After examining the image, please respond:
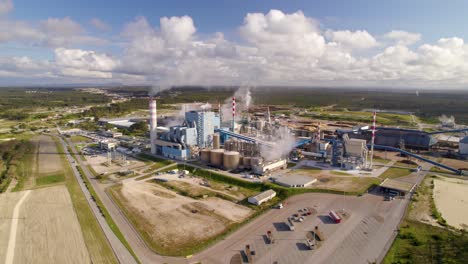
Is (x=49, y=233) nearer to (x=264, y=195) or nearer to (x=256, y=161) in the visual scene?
(x=264, y=195)

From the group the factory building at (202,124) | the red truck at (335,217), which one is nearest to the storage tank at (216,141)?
the factory building at (202,124)

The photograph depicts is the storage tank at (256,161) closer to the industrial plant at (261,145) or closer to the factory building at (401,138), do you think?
the industrial plant at (261,145)

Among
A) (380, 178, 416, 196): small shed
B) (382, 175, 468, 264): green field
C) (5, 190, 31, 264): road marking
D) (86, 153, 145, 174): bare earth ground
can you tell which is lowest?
(5, 190, 31, 264): road marking

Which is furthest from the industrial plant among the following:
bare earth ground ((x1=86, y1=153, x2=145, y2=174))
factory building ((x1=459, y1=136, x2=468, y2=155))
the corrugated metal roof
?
the corrugated metal roof

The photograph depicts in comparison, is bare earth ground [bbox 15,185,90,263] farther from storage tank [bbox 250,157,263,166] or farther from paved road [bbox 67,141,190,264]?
storage tank [bbox 250,157,263,166]

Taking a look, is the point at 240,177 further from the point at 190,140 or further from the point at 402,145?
the point at 402,145

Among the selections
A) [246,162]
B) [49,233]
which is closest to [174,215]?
[49,233]
